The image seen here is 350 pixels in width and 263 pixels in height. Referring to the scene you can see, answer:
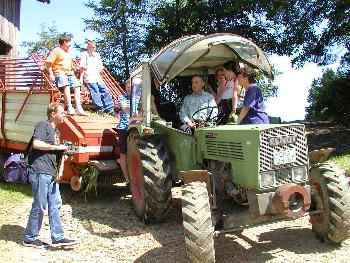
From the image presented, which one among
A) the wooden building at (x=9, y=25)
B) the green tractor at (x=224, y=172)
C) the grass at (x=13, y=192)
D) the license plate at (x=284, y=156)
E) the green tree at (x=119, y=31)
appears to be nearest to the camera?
the green tractor at (x=224, y=172)

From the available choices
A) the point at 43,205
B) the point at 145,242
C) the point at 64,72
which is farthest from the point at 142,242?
the point at 64,72

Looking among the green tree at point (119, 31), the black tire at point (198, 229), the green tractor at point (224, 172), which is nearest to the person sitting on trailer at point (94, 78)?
the green tractor at point (224, 172)

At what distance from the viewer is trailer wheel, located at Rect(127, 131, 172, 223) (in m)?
7.24

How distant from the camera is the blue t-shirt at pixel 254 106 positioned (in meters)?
6.75

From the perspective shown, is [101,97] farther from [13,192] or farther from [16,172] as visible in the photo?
[13,192]

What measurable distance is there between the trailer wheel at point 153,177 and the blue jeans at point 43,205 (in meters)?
1.21

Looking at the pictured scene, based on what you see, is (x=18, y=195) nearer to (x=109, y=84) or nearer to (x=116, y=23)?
(x=109, y=84)

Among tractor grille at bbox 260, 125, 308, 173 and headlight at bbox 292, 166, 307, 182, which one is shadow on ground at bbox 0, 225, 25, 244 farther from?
headlight at bbox 292, 166, 307, 182

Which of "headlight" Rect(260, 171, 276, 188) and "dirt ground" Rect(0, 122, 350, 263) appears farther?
"dirt ground" Rect(0, 122, 350, 263)

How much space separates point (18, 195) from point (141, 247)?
12.0 feet

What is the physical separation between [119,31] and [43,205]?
1756 centimetres

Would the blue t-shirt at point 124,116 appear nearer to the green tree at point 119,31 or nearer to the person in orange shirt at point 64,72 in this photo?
the person in orange shirt at point 64,72

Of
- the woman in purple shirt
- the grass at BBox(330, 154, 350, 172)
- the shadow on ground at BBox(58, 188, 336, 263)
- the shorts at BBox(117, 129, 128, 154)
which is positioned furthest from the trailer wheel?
the grass at BBox(330, 154, 350, 172)

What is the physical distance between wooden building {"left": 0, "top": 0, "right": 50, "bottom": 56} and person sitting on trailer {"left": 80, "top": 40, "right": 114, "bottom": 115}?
4.62 m
